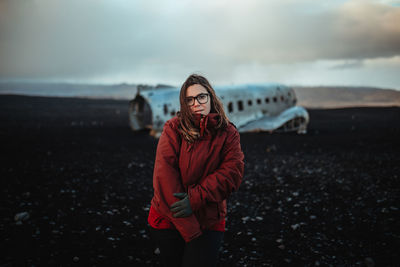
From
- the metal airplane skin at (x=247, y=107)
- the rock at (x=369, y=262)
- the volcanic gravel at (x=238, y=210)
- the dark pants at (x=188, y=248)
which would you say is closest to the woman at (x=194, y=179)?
the dark pants at (x=188, y=248)

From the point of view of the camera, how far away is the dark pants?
284 cm

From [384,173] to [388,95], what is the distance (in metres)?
110

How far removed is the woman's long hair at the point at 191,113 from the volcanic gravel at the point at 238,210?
3.33m

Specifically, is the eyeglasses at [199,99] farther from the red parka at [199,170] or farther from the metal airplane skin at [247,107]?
the metal airplane skin at [247,107]

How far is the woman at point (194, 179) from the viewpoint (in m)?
2.84

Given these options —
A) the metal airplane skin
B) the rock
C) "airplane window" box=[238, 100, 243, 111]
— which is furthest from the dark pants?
"airplane window" box=[238, 100, 243, 111]

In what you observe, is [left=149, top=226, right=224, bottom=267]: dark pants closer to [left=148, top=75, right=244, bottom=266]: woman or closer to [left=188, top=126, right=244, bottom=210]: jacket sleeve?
[left=148, top=75, right=244, bottom=266]: woman

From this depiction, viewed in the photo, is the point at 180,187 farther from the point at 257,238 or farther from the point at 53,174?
the point at 53,174

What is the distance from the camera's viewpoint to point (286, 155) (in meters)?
13.9

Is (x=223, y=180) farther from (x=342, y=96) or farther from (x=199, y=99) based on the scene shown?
(x=342, y=96)

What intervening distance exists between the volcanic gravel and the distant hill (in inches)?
3675

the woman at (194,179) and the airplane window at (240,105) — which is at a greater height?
the airplane window at (240,105)

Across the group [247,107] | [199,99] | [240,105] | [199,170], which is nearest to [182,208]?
[199,170]

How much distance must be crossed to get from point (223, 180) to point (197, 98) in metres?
0.96
